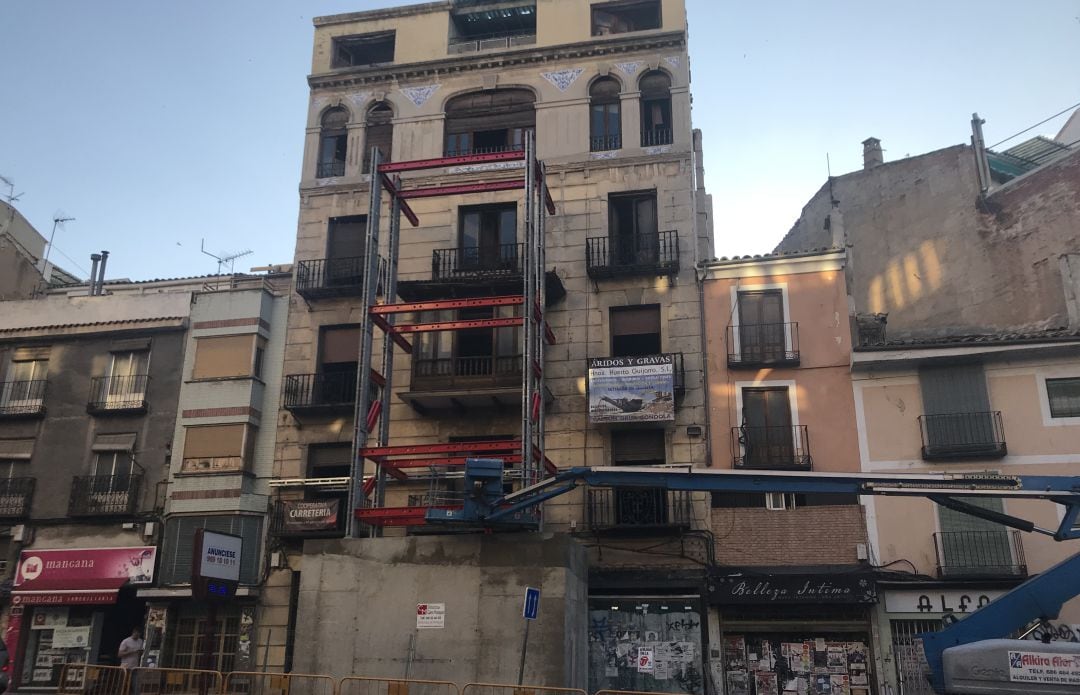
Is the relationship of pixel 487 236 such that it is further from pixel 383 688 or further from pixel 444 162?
pixel 383 688

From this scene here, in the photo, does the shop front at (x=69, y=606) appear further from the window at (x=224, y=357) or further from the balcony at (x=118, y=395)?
the window at (x=224, y=357)

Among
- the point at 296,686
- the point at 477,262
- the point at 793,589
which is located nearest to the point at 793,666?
the point at 793,589

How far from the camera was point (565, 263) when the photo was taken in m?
29.8

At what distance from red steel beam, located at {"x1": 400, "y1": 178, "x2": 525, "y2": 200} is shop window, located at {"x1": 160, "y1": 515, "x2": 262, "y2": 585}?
10.9 meters

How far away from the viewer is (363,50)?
35062 millimetres

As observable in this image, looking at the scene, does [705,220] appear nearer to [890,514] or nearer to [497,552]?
[890,514]

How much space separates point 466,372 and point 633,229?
7.06 meters

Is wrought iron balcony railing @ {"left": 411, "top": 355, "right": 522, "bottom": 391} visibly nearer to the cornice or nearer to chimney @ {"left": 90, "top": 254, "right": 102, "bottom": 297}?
the cornice

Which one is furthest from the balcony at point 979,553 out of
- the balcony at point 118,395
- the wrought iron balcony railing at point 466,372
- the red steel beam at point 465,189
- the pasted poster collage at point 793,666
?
the balcony at point 118,395

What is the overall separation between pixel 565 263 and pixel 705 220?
18.5 ft

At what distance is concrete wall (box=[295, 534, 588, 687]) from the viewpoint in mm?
20797

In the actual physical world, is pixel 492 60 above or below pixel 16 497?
above

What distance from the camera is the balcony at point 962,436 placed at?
82.4ft

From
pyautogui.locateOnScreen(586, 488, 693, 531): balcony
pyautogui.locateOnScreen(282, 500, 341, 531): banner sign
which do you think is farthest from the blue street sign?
pyautogui.locateOnScreen(282, 500, 341, 531): banner sign
